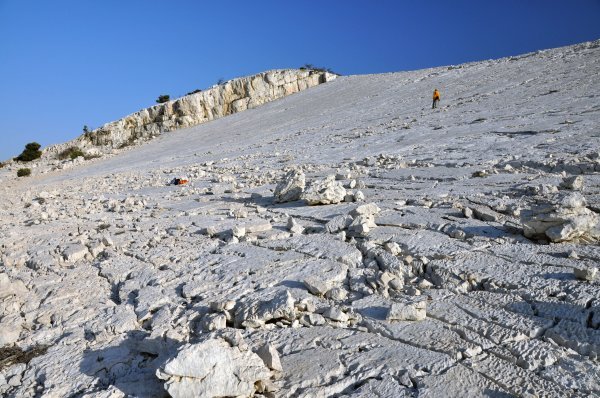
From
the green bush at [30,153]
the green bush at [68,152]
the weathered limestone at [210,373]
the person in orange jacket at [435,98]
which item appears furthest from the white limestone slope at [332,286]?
the green bush at [30,153]

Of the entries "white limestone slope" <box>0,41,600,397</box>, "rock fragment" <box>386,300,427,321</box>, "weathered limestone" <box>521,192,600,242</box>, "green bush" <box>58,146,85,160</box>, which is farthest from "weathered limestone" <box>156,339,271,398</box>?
"green bush" <box>58,146,85,160</box>

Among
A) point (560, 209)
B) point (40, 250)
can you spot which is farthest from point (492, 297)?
point (40, 250)

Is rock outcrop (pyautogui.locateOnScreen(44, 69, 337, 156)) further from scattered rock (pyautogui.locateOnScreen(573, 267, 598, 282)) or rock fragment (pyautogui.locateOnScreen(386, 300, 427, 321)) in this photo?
scattered rock (pyautogui.locateOnScreen(573, 267, 598, 282))

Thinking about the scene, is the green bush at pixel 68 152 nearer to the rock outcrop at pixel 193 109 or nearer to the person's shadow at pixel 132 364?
the rock outcrop at pixel 193 109

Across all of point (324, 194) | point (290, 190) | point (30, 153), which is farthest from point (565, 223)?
point (30, 153)

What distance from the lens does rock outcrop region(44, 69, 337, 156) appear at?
3638 centimetres

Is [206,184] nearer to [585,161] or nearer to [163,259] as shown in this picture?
[163,259]

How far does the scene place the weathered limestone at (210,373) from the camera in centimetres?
250

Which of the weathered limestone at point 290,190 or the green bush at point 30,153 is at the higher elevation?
the green bush at point 30,153

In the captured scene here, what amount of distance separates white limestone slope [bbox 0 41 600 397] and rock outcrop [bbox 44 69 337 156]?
28636 millimetres

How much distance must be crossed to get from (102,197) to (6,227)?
2.41 metres

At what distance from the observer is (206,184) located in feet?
33.7

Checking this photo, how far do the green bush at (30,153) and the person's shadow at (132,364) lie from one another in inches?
1394

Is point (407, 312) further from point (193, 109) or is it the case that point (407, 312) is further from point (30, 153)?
point (30, 153)
